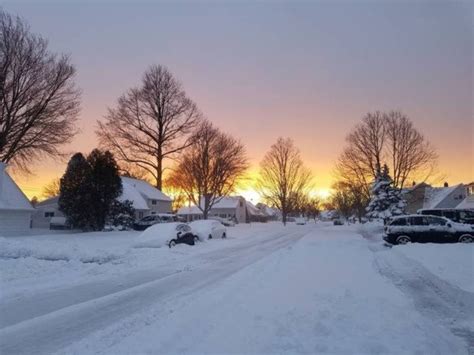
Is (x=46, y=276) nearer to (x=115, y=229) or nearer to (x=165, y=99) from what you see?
(x=115, y=229)

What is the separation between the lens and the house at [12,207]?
31591mm

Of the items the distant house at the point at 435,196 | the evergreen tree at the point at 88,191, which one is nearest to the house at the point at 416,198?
the distant house at the point at 435,196

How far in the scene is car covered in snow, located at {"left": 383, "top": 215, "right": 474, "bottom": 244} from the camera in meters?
24.6

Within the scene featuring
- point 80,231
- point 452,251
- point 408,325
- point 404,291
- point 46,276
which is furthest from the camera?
point 80,231

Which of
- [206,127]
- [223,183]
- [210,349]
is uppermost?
[206,127]

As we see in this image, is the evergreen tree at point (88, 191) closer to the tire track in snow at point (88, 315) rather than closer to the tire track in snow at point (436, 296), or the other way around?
the tire track in snow at point (88, 315)

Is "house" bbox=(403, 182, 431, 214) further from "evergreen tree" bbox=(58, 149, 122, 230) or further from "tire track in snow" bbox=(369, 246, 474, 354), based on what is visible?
"tire track in snow" bbox=(369, 246, 474, 354)

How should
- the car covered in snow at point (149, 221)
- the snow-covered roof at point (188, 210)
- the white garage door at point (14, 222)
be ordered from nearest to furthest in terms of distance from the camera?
the white garage door at point (14, 222) → the car covered in snow at point (149, 221) → the snow-covered roof at point (188, 210)

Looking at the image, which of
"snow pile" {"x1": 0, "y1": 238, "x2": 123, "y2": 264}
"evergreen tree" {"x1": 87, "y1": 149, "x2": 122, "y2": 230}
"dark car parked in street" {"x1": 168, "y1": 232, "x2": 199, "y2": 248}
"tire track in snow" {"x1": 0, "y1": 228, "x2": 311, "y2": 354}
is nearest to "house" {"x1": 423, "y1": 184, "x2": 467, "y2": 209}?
"evergreen tree" {"x1": 87, "y1": 149, "x2": 122, "y2": 230}


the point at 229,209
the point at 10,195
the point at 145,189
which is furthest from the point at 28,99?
the point at 229,209

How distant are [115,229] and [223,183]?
56.1 feet

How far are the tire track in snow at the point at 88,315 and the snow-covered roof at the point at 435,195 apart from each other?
169 feet

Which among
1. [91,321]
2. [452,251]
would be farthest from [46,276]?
[452,251]

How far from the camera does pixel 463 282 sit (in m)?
12.0
